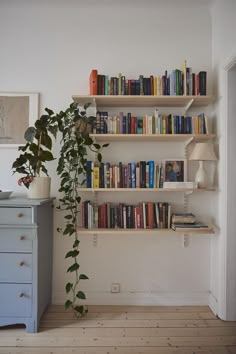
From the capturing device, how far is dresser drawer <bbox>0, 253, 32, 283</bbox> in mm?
1892

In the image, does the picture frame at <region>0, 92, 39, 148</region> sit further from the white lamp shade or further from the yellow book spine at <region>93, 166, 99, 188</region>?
the white lamp shade

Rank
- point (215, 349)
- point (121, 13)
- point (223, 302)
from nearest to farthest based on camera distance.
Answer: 1. point (215, 349)
2. point (223, 302)
3. point (121, 13)

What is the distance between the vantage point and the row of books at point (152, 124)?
219 cm

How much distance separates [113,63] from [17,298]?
7.16ft

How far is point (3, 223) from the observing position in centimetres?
188

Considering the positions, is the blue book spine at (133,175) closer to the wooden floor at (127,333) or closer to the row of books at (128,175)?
the row of books at (128,175)

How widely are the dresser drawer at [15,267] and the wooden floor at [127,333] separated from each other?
42 cm

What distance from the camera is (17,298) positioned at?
6.22 ft

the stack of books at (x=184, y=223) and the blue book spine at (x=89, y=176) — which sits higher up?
the blue book spine at (x=89, y=176)

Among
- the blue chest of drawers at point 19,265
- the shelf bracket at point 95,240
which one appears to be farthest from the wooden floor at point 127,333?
the shelf bracket at point 95,240

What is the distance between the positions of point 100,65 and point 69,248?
1.76 meters

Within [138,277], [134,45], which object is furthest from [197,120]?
[138,277]

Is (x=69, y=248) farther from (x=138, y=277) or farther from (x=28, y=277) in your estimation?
(x=138, y=277)

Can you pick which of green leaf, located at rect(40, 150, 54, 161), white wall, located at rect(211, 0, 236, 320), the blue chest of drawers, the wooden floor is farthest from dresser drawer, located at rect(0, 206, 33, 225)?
white wall, located at rect(211, 0, 236, 320)
